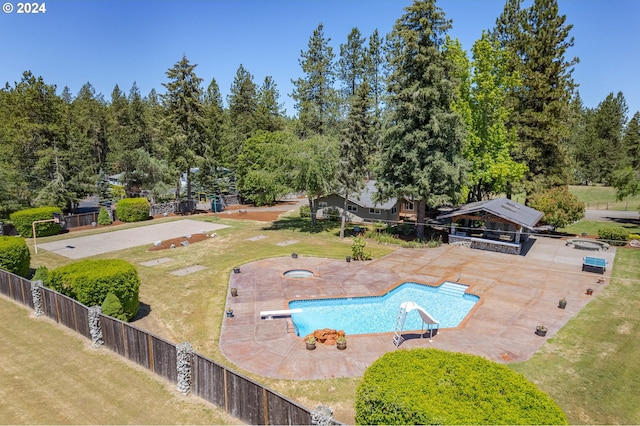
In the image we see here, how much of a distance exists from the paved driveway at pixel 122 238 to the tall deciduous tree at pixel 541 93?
108ft

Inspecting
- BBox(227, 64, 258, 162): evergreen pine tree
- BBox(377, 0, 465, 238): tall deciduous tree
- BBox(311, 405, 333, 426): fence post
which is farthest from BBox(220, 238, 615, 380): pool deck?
BBox(227, 64, 258, 162): evergreen pine tree

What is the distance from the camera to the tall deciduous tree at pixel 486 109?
3331 cm

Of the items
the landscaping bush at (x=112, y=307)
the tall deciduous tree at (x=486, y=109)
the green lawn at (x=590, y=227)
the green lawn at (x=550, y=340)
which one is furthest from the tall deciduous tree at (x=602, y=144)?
the landscaping bush at (x=112, y=307)

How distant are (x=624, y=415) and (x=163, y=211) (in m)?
44.8

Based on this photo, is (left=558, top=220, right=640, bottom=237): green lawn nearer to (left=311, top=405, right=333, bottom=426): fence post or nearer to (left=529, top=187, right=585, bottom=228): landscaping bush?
(left=529, top=187, right=585, bottom=228): landscaping bush

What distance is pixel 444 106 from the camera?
97.9 ft

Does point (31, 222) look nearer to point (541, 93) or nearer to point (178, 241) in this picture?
Answer: point (178, 241)

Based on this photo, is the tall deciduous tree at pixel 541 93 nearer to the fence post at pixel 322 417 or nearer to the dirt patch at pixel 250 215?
the dirt patch at pixel 250 215

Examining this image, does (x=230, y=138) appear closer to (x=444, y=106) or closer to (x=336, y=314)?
(x=444, y=106)

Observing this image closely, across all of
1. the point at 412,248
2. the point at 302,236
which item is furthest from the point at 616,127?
the point at 302,236

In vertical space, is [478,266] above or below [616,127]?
below

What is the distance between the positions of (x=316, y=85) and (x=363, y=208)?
1010 inches

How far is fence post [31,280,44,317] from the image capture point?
15.6 m

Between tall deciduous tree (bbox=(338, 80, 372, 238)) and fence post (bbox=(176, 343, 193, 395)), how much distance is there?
22.9 m
